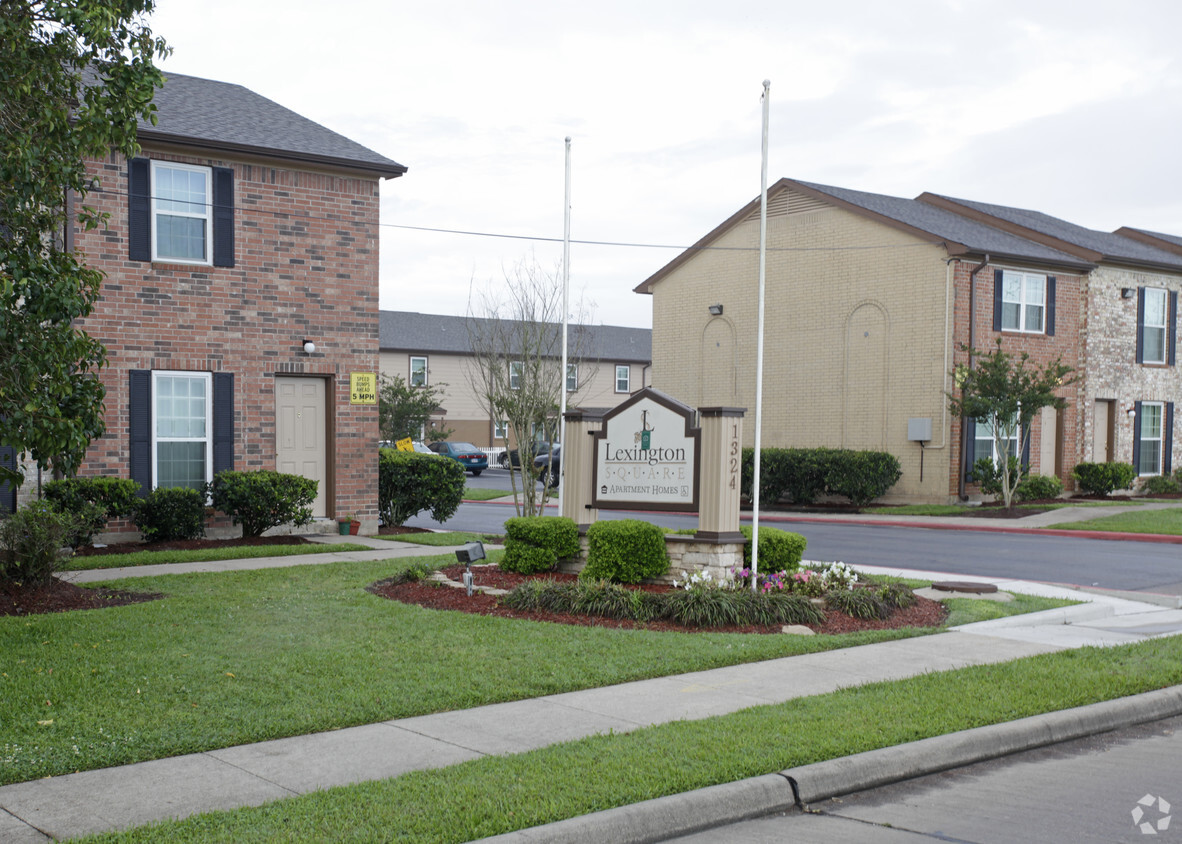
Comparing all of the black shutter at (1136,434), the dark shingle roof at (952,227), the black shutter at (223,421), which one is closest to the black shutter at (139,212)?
the black shutter at (223,421)

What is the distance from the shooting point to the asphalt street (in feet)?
17.1

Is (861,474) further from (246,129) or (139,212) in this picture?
(139,212)

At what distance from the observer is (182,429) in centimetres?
1639

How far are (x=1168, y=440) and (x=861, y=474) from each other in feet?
35.7

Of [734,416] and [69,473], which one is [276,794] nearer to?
[69,473]

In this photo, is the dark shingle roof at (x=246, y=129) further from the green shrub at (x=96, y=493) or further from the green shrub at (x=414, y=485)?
the green shrub at (x=96, y=493)

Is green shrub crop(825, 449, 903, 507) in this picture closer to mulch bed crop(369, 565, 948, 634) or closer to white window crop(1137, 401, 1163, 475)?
white window crop(1137, 401, 1163, 475)

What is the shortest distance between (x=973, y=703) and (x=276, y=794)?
438 centimetres

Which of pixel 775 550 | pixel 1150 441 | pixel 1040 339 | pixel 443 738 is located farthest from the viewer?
pixel 1150 441

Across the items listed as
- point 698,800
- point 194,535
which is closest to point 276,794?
point 698,800

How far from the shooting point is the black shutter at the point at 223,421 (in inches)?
653

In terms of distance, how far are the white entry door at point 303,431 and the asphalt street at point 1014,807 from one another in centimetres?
1290

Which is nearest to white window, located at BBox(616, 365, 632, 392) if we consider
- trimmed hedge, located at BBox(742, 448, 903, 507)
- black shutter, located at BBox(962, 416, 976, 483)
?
trimmed hedge, located at BBox(742, 448, 903, 507)
